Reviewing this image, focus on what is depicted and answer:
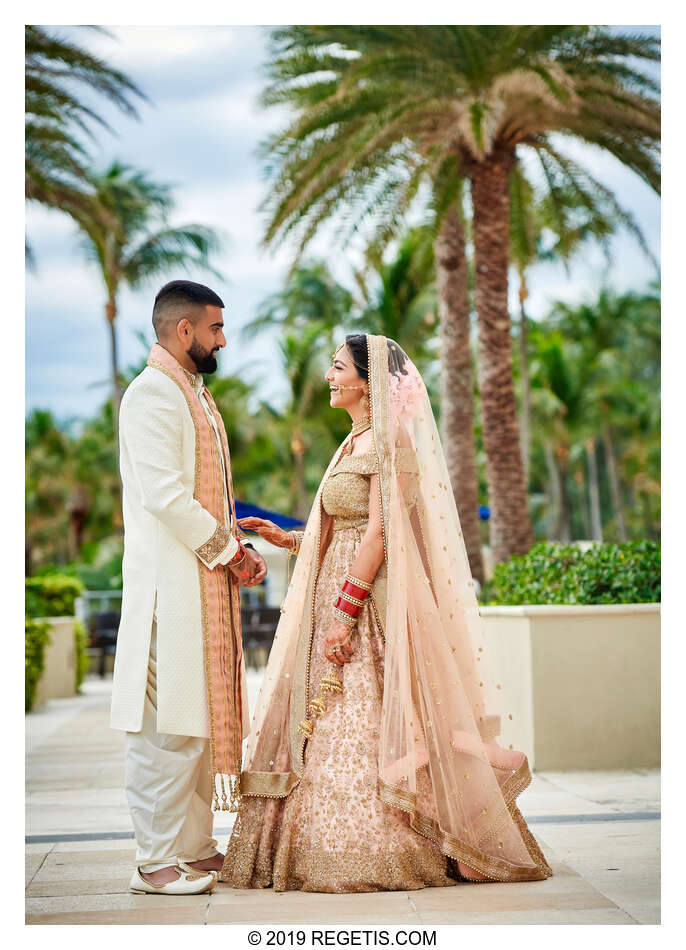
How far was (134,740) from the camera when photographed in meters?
3.85

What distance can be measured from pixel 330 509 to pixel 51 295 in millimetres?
36698

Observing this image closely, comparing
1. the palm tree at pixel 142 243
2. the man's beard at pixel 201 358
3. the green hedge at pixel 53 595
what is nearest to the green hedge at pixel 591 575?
the man's beard at pixel 201 358

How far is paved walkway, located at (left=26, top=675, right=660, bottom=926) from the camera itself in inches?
136

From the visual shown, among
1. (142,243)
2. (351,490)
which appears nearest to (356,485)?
(351,490)

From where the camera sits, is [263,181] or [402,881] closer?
[402,881]

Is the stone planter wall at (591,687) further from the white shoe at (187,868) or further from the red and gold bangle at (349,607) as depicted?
the white shoe at (187,868)

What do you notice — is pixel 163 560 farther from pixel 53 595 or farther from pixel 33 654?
pixel 53 595

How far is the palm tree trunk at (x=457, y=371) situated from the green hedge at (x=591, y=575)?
386 cm

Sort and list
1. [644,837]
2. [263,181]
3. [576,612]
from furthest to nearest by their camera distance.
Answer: [263,181], [576,612], [644,837]

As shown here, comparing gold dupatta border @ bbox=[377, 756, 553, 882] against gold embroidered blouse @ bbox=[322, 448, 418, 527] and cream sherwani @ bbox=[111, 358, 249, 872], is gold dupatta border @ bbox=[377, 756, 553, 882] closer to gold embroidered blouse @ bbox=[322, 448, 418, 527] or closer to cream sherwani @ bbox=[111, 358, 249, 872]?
cream sherwani @ bbox=[111, 358, 249, 872]

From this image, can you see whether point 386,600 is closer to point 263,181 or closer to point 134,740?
point 134,740

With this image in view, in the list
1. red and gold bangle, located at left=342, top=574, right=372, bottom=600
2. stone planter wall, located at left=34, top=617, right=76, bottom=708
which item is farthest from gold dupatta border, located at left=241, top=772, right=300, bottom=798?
stone planter wall, located at left=34, top=617, right=76, bottom=708
